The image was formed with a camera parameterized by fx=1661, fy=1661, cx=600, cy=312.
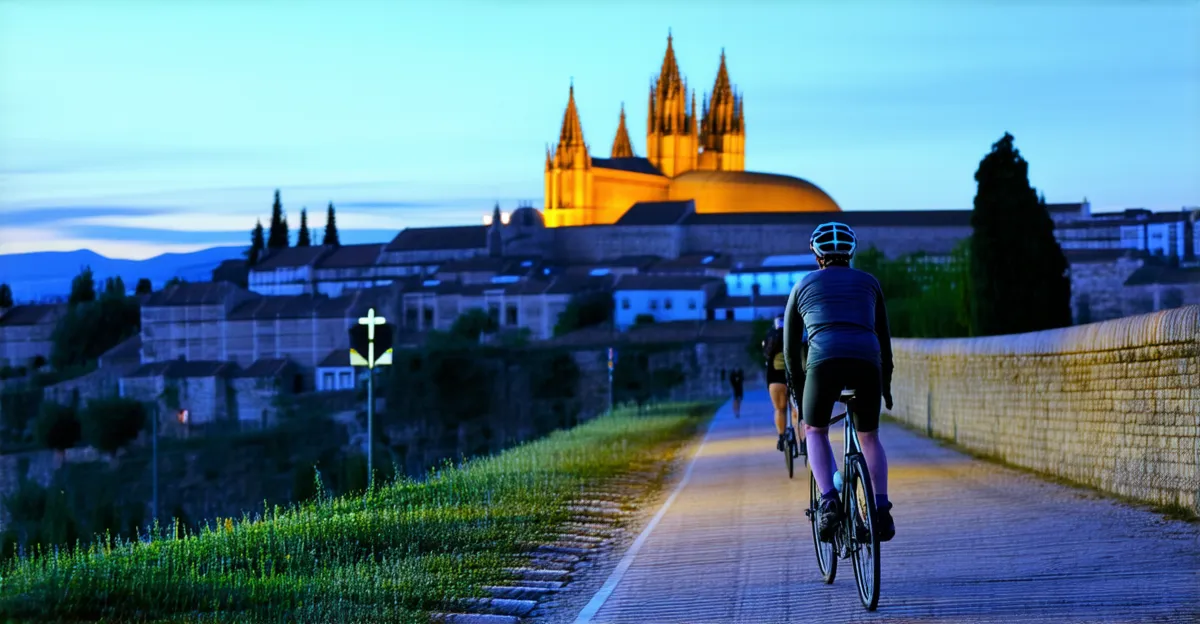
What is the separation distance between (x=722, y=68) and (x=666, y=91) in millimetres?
7921

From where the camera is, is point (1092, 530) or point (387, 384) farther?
point (387, 384)

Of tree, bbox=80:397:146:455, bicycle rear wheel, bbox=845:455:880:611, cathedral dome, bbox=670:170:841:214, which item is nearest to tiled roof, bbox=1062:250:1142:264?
cathedral dome, bbox=670:170:841:214

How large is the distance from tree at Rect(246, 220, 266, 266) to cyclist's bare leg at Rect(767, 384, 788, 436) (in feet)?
520

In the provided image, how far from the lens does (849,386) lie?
7293 millimetres

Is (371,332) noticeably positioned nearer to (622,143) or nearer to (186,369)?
(186,369)

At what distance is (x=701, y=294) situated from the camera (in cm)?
12312

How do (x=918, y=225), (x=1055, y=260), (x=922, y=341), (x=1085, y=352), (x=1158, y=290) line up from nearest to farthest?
(x=1085, y=352)
(x=922, y=341)
(x=1055, y=260)
(x=1158, y=290)
(x=918, y=225)

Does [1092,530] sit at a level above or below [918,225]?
below

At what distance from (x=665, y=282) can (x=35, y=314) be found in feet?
180

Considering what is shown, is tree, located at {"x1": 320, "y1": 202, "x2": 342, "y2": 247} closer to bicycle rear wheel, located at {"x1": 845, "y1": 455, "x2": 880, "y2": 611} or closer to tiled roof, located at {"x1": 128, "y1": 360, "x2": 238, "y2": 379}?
tiled roof, located at {"x1": 128, "y1": 360, "x2": 238, "y2": 379}

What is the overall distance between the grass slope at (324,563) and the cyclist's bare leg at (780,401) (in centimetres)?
196

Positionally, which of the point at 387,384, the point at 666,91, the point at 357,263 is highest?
the point at 666,91

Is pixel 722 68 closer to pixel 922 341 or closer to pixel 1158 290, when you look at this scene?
pixel 1158 290

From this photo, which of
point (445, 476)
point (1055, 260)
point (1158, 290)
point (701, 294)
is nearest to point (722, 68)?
point (701, 294)
